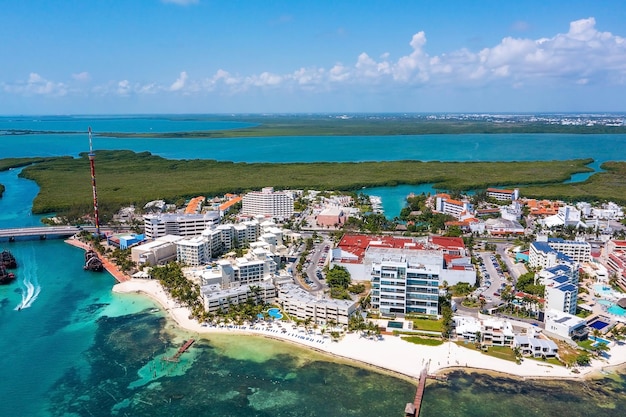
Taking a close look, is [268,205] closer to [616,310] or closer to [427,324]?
[427,324]

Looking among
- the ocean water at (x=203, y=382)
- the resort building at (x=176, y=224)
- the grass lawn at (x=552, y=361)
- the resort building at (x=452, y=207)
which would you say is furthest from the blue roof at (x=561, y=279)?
the resort building at (x=176, y=224)

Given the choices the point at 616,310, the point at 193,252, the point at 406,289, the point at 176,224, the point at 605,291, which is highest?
the point at 176,224

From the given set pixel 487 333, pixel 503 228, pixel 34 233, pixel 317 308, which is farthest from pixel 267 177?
pixel 487 333

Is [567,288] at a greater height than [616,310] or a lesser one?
greater

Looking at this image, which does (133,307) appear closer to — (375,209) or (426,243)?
(426,243)

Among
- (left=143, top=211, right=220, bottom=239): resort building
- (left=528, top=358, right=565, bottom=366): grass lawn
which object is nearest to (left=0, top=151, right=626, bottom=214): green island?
(left=143, top=211, right=220, bottom=239): resort building

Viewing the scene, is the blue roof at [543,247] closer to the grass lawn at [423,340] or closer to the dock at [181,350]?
the grass lawn at [423,340]
